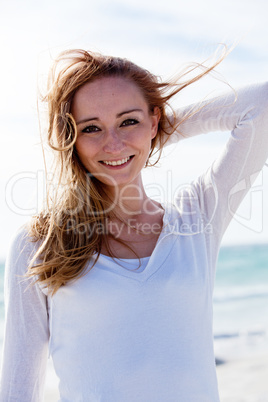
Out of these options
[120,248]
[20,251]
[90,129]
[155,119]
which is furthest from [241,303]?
[20,251]

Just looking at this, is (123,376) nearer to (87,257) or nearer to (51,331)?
(51,331)

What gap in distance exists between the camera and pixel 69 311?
1964 mm

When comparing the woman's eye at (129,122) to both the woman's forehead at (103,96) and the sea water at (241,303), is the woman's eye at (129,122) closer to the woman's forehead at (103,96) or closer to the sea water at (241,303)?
the woman's forehead at (103,96)

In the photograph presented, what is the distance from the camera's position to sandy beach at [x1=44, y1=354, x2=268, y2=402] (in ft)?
20.7

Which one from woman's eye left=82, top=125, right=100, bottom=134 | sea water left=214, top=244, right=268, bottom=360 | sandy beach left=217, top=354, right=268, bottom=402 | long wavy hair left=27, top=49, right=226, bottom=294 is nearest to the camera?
long wavy hair left=27, top=49, right=226, bottom=294

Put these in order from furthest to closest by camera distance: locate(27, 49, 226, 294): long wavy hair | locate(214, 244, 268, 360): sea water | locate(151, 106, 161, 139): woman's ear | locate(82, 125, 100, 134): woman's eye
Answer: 1. locate(214, 244, 268, 360): sea water
2. locate(151, 106, 161, 139): woman's ear
3. locate(82, 125, 100, 134): woman's eye
4. locate(27, 49, 226, 294): long wavy hair

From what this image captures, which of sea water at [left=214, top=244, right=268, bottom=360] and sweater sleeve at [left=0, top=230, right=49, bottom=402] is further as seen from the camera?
sea water at [left=214, top=244, right=268, bottom=360]

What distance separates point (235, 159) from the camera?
222 centimetres

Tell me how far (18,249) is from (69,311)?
30 centimetres

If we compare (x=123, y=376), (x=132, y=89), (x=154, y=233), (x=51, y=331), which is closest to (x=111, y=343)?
(x=123, y=376)

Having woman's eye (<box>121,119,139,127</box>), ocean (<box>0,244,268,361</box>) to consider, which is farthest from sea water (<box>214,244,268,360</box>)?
woman's eye (<box>121,119,139,127</box>)

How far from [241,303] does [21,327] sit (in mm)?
12113

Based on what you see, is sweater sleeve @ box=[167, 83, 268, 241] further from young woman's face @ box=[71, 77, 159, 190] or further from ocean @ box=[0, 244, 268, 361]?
ocean @ box=[0, 244, 268, 361]

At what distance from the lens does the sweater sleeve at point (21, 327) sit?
198 cm
